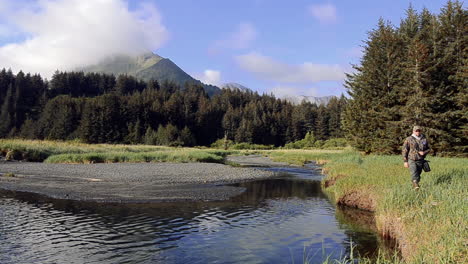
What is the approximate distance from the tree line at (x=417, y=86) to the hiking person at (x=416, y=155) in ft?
73.0

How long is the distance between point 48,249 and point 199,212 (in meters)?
6.72

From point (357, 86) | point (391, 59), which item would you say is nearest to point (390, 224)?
point (391, 59)

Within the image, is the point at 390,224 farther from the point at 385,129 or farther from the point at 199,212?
the point at 385,129

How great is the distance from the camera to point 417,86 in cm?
3494

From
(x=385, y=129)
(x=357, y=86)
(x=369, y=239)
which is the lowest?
(x=369, y=239)

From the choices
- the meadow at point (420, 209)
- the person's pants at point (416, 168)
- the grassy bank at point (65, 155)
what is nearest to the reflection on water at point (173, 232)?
the meadow at point (420, 209)

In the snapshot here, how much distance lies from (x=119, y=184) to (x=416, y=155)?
17228 mm

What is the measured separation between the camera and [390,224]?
11352mm

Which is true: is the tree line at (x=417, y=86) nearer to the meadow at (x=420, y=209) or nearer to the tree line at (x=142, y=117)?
the meadow at (x=420, y=209)

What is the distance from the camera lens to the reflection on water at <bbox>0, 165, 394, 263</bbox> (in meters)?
9.58

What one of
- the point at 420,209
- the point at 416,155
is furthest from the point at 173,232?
the point at 416,155

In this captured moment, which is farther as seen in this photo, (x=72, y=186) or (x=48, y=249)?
(x=72, y=186)

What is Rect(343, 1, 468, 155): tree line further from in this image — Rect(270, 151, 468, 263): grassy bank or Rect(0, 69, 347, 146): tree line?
Rect(0, 69, 347, 146): tree line

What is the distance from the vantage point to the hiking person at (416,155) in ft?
41.3
